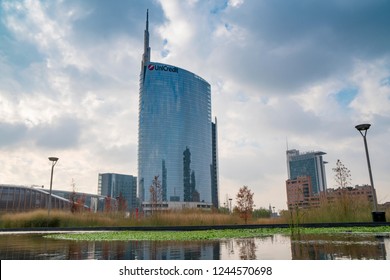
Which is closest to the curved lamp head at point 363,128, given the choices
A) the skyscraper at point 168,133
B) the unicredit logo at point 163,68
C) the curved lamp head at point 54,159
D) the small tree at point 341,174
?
the small tree at point 341,174

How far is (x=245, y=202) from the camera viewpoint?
71.4 ft

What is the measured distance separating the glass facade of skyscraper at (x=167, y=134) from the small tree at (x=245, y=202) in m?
79.4

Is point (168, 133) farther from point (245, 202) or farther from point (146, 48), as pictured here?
point (245, 202)

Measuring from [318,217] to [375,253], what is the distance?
9710 millimetres

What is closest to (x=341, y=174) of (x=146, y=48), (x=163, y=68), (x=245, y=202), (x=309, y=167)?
(x=245, y=202)

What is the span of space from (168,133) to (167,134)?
465 millimetres

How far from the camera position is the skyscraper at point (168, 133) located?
10169 centimetres

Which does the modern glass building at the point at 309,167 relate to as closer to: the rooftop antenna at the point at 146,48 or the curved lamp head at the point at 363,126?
the rooftop antenna at the point at 146,48

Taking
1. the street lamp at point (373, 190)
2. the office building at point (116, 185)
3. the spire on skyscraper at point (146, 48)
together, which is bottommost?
the street lamp at point (373, 190)

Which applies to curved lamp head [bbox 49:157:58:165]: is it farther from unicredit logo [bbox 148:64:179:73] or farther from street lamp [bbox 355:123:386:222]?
unicredit logo [bbox 148:64:179:73]

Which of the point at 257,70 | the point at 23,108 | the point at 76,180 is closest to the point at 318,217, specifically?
the point at 257,70

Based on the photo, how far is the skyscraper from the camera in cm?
10169

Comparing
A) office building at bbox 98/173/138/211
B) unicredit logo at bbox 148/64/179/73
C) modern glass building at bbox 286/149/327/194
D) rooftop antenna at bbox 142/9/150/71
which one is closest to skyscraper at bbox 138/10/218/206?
unicredit logo at bbox 148/64/179/73

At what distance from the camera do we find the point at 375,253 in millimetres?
4590
